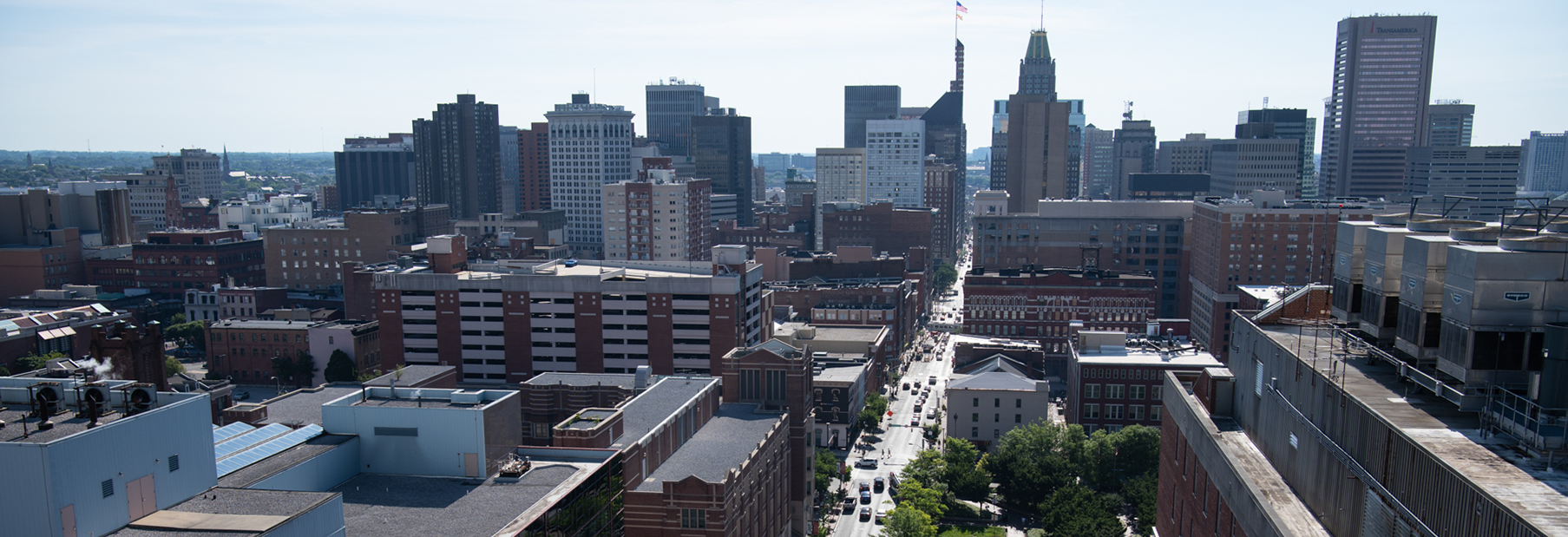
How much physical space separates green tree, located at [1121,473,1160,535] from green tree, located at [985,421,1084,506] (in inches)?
189

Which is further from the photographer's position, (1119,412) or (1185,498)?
(1119,412)

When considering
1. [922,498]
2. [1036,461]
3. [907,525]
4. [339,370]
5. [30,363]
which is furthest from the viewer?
[339,370]

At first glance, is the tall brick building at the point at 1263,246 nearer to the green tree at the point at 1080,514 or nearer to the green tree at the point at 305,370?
the green tree at the point at 1080,514

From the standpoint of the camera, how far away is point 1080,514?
6919cm

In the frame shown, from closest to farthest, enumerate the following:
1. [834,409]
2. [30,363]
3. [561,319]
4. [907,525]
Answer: [907,525] → [561,319] → [30,363] → [834,409]

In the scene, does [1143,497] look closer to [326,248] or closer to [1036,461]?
[1036,461]

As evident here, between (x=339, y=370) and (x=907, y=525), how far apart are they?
7602 cm

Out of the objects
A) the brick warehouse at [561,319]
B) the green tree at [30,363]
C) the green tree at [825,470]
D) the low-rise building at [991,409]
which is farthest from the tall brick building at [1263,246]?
the green tree at [30,363]

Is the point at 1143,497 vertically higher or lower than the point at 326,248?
lower

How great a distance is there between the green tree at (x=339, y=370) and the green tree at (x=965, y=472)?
70814 millimetres

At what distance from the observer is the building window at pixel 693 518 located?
1948 inches

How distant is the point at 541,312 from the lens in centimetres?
9200

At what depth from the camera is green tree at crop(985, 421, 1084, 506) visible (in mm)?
80500

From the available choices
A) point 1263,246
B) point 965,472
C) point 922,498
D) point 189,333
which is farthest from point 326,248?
point 1263,246
